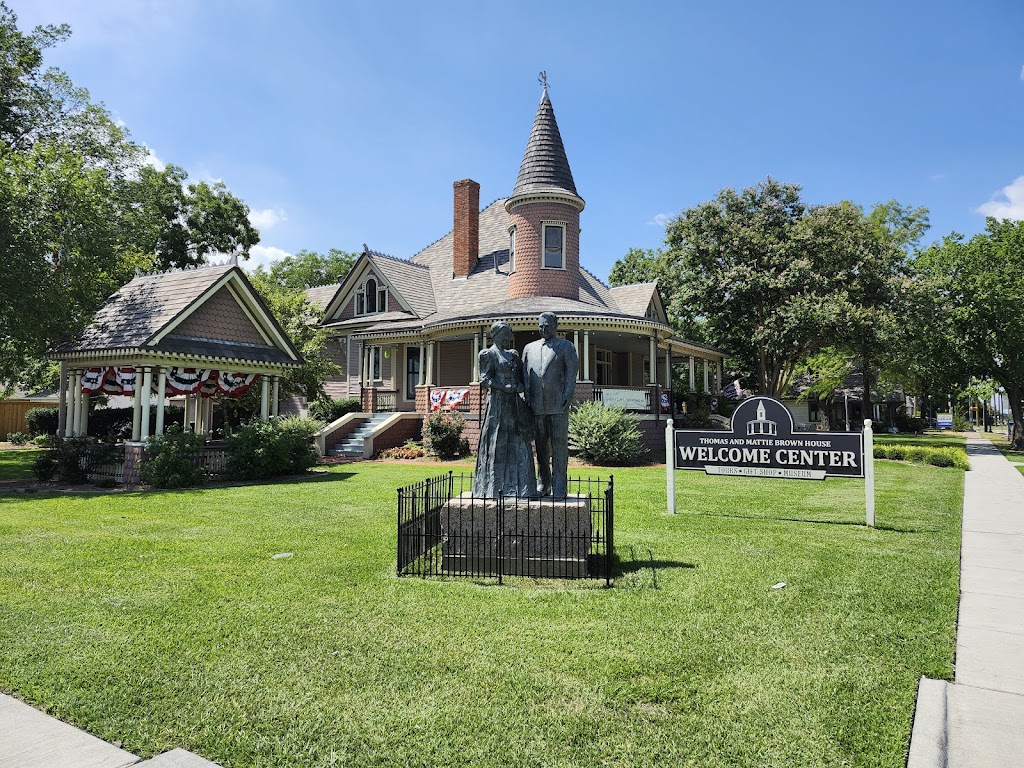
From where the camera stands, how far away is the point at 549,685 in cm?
427

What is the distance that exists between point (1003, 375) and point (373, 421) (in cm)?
2958

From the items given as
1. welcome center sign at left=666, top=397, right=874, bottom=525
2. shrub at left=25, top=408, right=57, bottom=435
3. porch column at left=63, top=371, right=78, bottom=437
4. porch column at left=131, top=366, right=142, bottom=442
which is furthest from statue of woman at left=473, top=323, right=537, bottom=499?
shrub at left=25, top=408, right=57, bottom=435

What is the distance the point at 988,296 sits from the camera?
1152 inches

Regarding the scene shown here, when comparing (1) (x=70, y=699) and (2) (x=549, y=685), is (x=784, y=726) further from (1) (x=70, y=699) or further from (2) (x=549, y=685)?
(1) (x=70, y=699)

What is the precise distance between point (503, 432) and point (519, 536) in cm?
Result: 125

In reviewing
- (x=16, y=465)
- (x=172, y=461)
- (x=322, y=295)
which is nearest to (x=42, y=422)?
(x=322, y=295)

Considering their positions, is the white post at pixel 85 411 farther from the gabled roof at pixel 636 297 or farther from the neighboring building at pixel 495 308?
the gabled roof at pixel 636 297

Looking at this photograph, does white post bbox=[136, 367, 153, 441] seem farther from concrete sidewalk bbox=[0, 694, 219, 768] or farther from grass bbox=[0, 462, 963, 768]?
concrete sidewalk bbox=[0, 694, 219, 768]

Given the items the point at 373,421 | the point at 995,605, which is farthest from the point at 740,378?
the point at 995,605

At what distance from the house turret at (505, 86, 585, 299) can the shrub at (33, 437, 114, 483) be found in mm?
14959

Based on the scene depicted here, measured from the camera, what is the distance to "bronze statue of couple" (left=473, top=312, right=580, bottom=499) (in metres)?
7.52

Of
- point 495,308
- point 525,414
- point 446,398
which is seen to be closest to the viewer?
point 525,414

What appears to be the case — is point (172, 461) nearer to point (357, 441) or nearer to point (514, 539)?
point (357, 441)

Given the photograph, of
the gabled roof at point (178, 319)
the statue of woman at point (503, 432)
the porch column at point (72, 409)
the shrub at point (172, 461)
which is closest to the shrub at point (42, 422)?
the porch column at point (72, 409)
